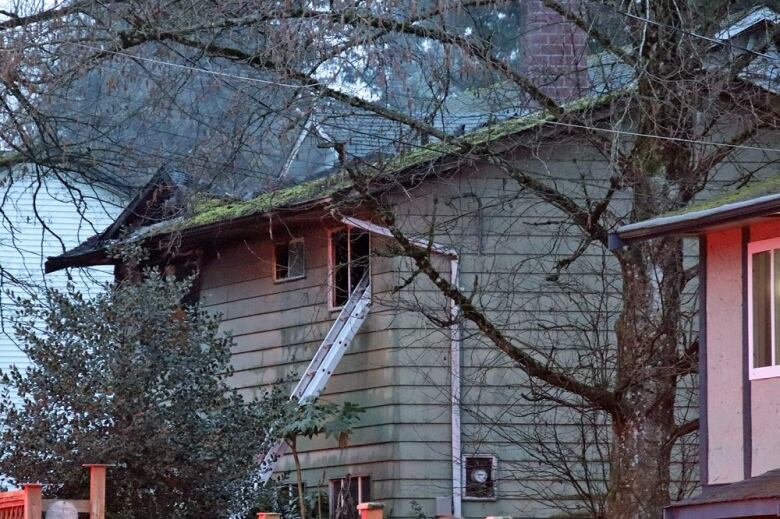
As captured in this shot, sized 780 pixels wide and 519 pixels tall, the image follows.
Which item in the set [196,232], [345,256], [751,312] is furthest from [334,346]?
[751,312]

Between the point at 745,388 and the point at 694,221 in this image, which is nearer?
the point at 694,221

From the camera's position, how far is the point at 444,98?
12969mm

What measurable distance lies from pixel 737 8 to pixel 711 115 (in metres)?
2.83

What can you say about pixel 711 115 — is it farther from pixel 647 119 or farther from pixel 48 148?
pixel 48 148

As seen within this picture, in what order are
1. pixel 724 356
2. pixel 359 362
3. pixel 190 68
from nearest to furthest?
1. pixel 724 356
2. pixel 190 68
3. pixel 359 362

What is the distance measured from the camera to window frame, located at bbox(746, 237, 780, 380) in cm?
1188

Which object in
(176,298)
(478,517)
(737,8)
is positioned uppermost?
(737,8)

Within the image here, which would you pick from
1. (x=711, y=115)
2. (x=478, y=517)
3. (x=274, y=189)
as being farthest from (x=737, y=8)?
(x=478, y=517)

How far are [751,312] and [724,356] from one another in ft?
1.60

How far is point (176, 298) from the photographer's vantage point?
14742 mm

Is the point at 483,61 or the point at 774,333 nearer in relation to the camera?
the point at 774,333

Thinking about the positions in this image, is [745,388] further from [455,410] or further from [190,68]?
[190,68]

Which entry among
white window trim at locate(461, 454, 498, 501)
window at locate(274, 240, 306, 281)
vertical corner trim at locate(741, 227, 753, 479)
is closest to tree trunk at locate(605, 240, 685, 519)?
vertical corner trim at locate(741, 227, 753, 479)

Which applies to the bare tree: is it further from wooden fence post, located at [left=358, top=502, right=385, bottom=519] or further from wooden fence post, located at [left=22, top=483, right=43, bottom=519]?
wooden fence post, located at [left=358, top=502, right=385, bottom=519]
